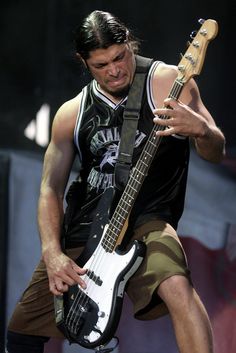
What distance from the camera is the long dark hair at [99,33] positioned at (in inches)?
179

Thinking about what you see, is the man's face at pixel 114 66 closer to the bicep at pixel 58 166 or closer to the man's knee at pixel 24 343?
the bicep at pixel 58 166

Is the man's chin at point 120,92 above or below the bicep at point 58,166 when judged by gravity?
above

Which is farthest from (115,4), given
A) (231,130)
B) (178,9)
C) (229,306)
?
(229,306)

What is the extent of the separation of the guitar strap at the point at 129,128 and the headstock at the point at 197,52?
282 mm

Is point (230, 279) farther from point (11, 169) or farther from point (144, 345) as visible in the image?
point (11, 169)

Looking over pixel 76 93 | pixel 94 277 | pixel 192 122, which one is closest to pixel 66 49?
pixel 76 93

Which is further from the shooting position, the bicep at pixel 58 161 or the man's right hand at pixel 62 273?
the bicep at pixel 58 161

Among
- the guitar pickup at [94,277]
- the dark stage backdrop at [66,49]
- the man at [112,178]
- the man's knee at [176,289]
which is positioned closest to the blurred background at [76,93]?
the dark stage backdrop at [66,49]

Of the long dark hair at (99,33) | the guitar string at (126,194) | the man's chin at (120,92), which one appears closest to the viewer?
the guitar string at (126,194)

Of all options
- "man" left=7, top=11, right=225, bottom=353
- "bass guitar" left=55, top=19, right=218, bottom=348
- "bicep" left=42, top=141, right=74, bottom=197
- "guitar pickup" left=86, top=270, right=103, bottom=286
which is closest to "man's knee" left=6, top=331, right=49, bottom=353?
"man" left=7, top=11, right=225, bottom=353

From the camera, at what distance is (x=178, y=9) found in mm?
5598

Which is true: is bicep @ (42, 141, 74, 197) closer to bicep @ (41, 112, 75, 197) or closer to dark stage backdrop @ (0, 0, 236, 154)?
bicep @ (41, 112, 75, 197)

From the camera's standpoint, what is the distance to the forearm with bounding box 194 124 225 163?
4289mm

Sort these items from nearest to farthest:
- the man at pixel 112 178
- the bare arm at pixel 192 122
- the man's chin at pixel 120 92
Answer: the bare arm at pixel 192 122 < the man at pixel 112 178 < the man's chin at pixel 120 92
